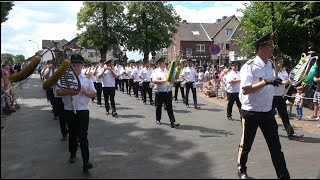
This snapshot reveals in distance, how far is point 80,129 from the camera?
6.30 meters

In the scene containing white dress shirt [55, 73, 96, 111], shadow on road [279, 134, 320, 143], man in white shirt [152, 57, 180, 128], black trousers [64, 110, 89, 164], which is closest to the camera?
black trousers [64, 110, 89, 164]

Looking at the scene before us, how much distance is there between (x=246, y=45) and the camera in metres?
17.9

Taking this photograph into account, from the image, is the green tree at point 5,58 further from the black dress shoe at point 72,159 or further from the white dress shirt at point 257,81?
the white dress shirt at point 257,81

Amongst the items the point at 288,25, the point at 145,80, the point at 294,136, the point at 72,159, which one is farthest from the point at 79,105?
the point at 288,25

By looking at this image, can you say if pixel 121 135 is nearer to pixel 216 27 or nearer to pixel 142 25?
pixel 142 25

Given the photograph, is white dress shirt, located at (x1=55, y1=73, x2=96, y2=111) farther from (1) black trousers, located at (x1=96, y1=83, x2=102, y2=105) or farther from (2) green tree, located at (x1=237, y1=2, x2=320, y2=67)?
(1) black trousers, located at (x1=96, y1=83, x2=102, y2=105)

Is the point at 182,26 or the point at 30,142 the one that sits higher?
the point at 182,26

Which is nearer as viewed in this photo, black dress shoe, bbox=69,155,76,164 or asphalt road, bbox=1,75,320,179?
asphalt road, bbox=1,75,320,179

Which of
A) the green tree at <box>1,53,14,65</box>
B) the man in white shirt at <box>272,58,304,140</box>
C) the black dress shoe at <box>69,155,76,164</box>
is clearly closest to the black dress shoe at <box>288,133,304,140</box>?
the man in white shirt at <box>272,58,304,140</box>

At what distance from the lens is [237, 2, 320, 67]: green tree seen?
1468 cm

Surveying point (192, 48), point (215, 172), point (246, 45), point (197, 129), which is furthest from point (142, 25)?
point (215, 172)

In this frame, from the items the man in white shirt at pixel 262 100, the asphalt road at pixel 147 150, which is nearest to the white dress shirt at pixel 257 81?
the man in white shirt at pixel 262 100

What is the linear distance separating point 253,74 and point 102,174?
265 cm

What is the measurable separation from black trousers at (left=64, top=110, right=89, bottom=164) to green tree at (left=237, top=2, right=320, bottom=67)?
9164 mm
